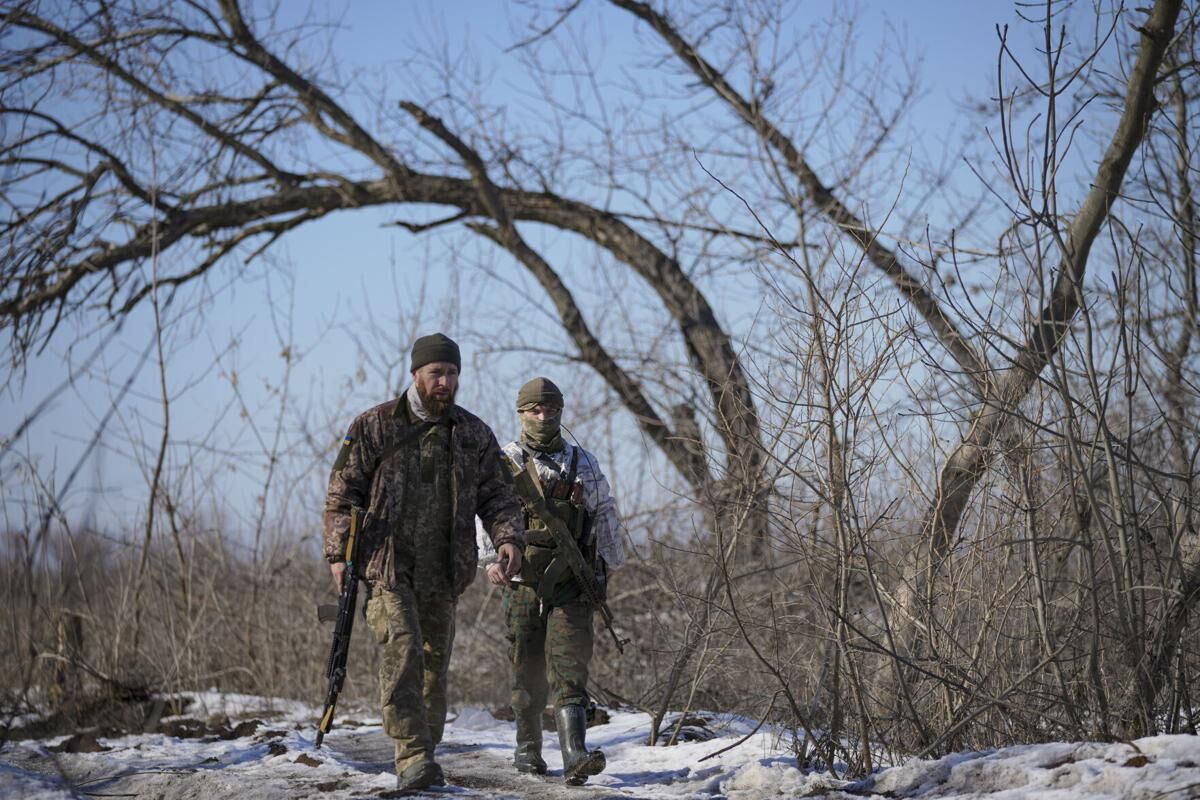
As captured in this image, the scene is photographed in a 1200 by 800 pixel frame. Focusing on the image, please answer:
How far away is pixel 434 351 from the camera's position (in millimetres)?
5473

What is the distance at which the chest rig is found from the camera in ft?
18.6

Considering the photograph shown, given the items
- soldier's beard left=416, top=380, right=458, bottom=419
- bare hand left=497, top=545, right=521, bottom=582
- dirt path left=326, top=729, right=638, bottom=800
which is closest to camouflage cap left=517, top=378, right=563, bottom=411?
soldier's beard left=416, top=380, right=458, bottom=419

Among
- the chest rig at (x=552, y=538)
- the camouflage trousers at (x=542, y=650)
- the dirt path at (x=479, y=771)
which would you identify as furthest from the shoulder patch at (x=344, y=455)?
the dirt path at (x=479, y=771)

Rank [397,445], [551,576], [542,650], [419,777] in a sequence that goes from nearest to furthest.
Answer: [419,777]
[397,445]
[551,576]
[542,650]

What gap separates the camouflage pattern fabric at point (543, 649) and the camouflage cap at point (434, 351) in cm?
112

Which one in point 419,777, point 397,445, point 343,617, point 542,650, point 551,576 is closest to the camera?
point 419,777

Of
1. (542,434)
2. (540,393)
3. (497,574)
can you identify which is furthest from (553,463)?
(497,574)

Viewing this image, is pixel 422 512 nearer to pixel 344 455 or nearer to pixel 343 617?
pixel 344 455

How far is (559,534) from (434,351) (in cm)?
101

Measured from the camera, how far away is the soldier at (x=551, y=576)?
5609mm

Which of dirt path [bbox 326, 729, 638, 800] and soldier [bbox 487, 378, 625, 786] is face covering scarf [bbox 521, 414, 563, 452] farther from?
dirt path [bbox 326, 729, 638, 800]

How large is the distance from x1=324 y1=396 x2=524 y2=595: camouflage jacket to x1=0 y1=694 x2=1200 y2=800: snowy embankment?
3.21ft

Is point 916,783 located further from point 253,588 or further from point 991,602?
point 253,588

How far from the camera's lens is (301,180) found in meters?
14.1
